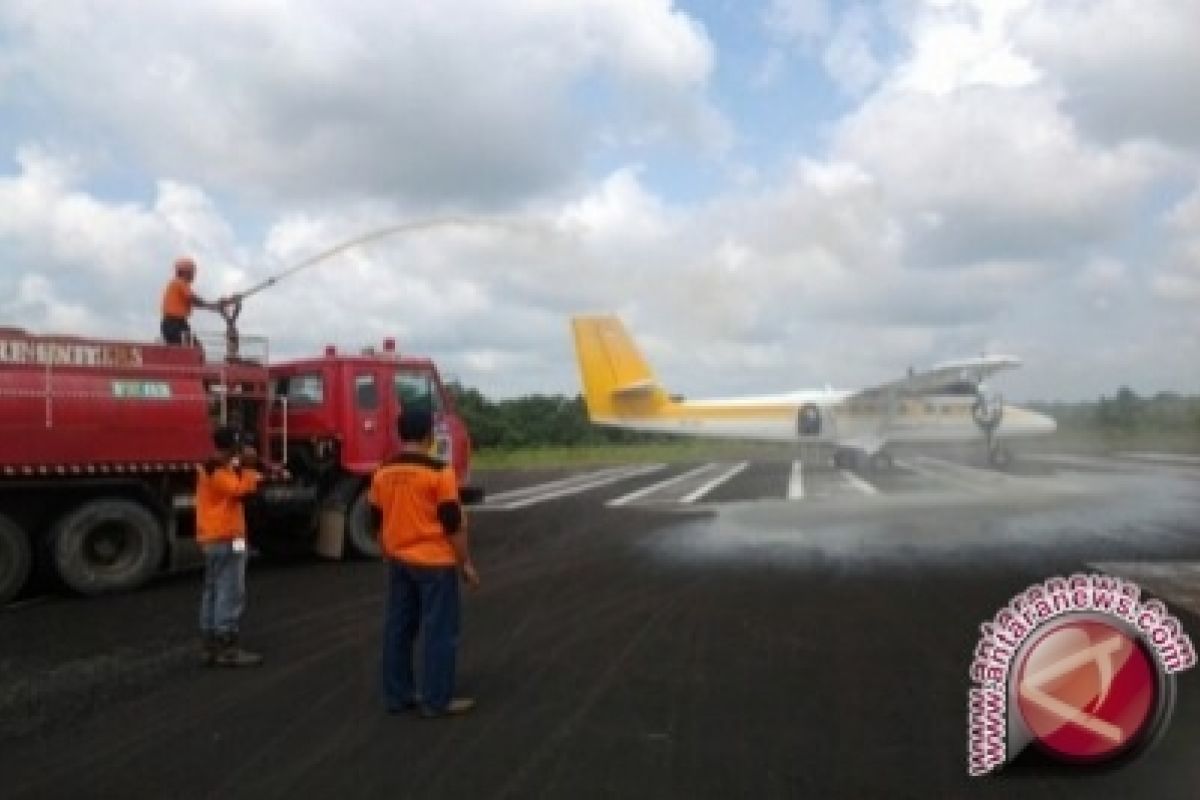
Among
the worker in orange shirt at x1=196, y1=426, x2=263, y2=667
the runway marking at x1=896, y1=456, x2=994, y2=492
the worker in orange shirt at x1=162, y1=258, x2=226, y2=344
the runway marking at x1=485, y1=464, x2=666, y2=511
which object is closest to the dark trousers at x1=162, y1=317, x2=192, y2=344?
the worker in orange shirt at x1=162, y1=258, x2=226, y2=344

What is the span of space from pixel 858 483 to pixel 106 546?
20.0 m

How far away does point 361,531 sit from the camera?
14.6 m

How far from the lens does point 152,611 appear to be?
11.0 m

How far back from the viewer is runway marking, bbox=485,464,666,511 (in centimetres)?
2445

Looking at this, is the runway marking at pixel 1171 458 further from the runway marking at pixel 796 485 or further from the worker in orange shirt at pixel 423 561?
the worker in orange shirt at pixel 423 561

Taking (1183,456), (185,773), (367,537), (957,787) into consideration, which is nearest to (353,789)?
(185,773)

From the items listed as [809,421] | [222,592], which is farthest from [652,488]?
[222,592]

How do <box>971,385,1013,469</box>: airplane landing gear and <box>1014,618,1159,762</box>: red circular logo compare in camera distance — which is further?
<box>971,385,1013,469</box>: airplane landing gear

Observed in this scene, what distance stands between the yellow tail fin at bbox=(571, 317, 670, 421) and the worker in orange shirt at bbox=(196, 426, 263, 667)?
3006cm

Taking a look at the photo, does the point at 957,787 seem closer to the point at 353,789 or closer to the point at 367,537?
the point at 353,789

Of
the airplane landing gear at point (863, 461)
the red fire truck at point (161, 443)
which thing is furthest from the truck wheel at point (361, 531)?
the airplane landing gear at point (863, 461)

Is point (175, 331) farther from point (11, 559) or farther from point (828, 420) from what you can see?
point (828, 420)

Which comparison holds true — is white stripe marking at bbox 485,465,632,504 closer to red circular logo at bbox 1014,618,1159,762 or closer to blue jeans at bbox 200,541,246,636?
blue jeans at bbox 200,541,246,636

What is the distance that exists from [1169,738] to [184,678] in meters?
6.21
